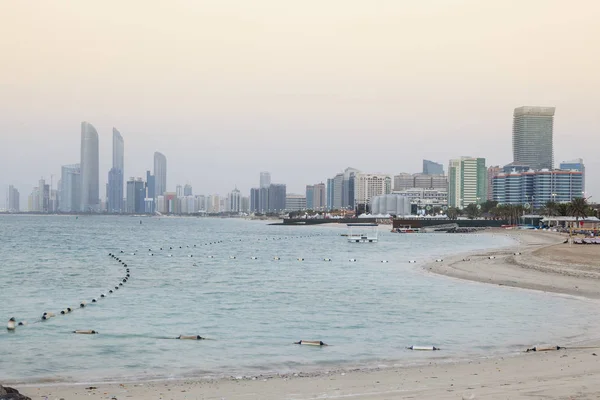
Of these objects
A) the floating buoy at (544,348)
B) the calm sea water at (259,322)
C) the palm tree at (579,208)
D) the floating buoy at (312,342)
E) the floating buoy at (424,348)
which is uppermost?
the palm tree at (579,208)

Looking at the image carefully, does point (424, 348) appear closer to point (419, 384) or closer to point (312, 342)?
point (312, 342)

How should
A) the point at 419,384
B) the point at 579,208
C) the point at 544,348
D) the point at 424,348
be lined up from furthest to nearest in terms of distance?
1. the point at 579,208
2. the point at 424,348
3. the point at 544,348
4. the point at 419,384

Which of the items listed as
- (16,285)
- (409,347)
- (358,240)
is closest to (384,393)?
(409,347)

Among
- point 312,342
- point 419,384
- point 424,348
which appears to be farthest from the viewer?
point 312,342

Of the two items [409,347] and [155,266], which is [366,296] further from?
[155,266]

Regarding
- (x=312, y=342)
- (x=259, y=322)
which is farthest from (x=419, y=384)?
(x=259, y=322)

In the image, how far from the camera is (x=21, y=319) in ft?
95.4

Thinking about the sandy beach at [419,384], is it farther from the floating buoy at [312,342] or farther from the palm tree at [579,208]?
the palm tree at [579,208]

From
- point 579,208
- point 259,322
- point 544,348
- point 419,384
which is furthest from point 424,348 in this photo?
point 579,208

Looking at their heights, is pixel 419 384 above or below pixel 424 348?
above

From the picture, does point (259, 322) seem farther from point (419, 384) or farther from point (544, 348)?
point (419, 384)

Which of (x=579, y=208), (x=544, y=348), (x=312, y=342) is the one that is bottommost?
(x=312, y=342)

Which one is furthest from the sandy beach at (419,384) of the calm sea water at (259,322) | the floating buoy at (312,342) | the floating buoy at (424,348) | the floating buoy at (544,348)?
the floating buoy at (312,342)

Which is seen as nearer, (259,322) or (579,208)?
(259,322)
